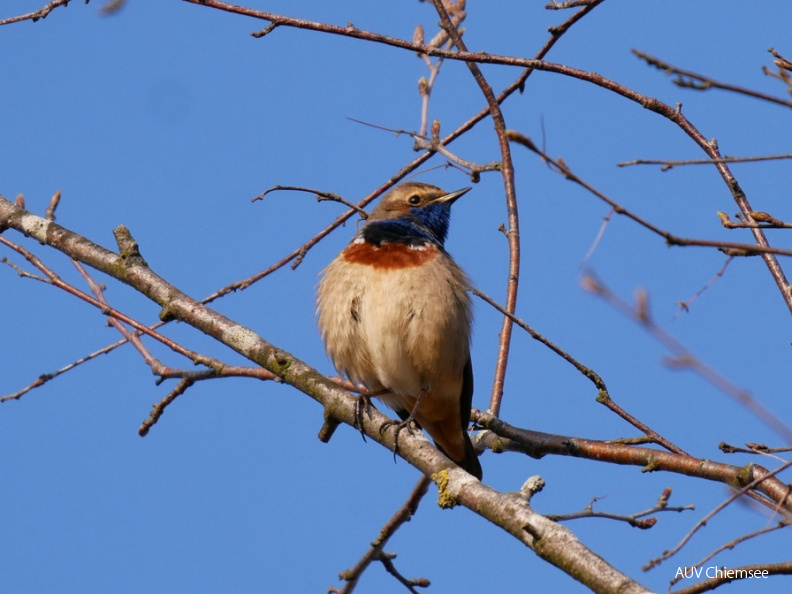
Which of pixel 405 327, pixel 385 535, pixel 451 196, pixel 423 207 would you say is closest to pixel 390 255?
pixel 405 327

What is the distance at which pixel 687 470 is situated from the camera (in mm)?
4602

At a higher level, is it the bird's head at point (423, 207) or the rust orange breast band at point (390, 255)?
the bird's head at point (423, 207)

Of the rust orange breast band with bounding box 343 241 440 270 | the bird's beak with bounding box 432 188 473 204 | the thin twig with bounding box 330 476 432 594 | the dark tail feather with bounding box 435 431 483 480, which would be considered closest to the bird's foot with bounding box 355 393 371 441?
the thin twig with bounding box 330 476 432 594

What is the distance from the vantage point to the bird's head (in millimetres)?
8203

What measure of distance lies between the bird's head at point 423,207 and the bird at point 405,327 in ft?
2.53

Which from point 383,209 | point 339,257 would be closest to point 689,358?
point 339,257

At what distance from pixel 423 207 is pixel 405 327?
1949mm

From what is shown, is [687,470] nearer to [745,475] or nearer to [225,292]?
Result: [745,475]

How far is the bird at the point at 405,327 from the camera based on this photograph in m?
6.63

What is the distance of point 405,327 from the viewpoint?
660cm

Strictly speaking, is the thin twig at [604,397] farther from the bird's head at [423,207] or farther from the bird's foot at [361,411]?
the bird's head at [423,207]

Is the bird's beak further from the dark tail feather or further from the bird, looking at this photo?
the dark tail feather

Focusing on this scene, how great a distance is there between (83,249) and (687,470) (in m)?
3.68

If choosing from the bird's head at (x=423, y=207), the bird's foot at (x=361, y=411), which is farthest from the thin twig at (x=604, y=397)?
the bird's head at (x=423, y=207)
